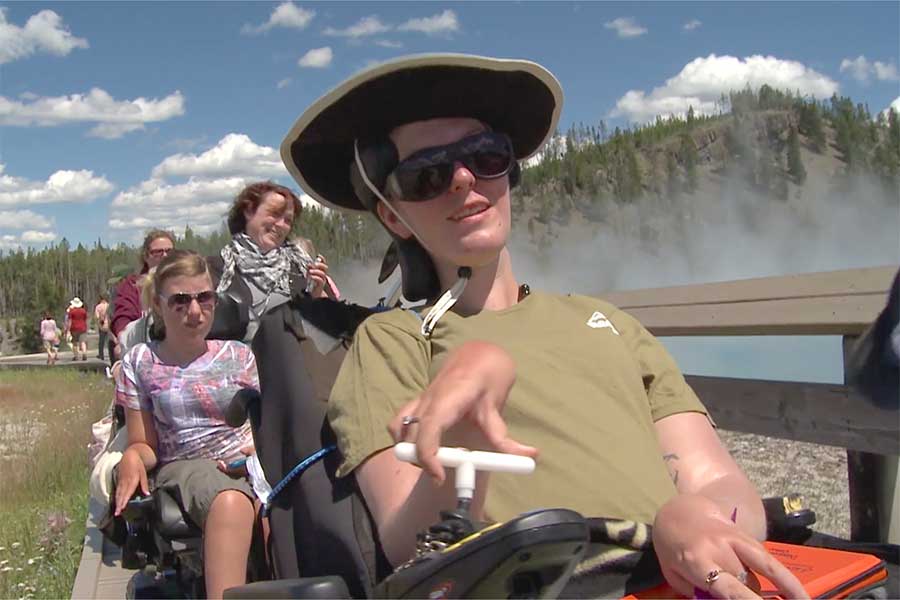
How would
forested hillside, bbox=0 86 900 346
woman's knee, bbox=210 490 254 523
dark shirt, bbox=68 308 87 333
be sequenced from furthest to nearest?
dark shirt, bbox=68 308 87 333, forested hillside, bbox=0 86 900 346, woman's knee, bbox=210 490 254 523

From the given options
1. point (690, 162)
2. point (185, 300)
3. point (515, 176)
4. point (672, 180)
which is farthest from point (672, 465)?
point (690, 162)

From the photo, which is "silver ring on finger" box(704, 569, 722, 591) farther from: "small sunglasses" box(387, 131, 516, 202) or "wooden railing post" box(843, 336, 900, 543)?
"wooden railing post" box(843, 336, 900, 543)

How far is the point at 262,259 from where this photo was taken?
4.95 m

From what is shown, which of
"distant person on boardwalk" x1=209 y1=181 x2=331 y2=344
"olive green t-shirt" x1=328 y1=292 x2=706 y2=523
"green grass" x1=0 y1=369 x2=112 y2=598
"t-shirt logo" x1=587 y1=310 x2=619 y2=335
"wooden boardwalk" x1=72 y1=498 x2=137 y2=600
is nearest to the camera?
"olive green t-shirt" x1=328 y1=292 x2=706 y2=523

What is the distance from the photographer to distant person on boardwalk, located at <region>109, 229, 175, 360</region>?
6.44m

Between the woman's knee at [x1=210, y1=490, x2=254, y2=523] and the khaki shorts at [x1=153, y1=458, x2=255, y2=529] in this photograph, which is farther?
the khaki shorts at [x1=153, y1=458, x2=255, y2=529]

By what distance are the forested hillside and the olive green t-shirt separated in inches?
190

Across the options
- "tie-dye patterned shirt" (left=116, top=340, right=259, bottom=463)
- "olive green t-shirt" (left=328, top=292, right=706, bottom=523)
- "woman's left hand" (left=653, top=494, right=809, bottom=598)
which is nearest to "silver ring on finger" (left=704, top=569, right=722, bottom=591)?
"woman's left hand" (left=653, top=494, right=809, bottom=598)

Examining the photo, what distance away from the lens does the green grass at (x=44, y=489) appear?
190 inches

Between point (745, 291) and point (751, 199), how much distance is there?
5668 millimetres

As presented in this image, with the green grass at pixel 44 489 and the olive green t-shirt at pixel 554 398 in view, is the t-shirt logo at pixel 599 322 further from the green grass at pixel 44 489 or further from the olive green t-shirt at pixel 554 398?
the green grass at pixel 44 489

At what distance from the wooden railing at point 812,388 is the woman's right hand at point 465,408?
1.74 m

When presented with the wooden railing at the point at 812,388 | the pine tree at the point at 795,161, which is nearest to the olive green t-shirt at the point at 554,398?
the wooden railing at the point at 812,388

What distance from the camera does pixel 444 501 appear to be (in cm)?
151
